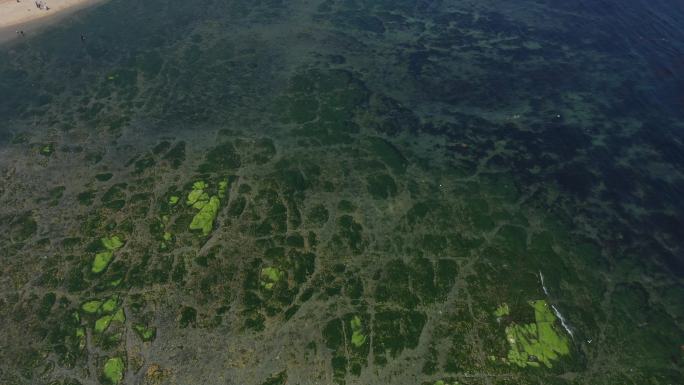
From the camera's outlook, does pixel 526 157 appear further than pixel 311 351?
Yes

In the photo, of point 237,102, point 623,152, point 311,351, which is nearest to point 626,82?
point 623,152

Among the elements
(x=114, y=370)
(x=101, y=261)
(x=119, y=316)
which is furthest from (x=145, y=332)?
(x=101, y=261)

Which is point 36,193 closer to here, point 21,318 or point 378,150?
point 21,318

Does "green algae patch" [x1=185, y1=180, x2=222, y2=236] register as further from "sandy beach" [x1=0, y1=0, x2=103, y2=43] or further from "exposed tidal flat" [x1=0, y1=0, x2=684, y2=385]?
"sandy beach" [x1=0, y1=0, x2=103, y2=43]

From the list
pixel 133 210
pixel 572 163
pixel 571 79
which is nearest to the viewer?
Answer: pixel 133 210

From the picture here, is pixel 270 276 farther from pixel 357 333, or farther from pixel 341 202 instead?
pixel 341 202

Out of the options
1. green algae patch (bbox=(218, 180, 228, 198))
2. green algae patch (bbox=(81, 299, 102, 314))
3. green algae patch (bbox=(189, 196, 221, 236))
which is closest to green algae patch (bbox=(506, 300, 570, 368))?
green algae patch (bbox=(189, 196, 221, 236))
